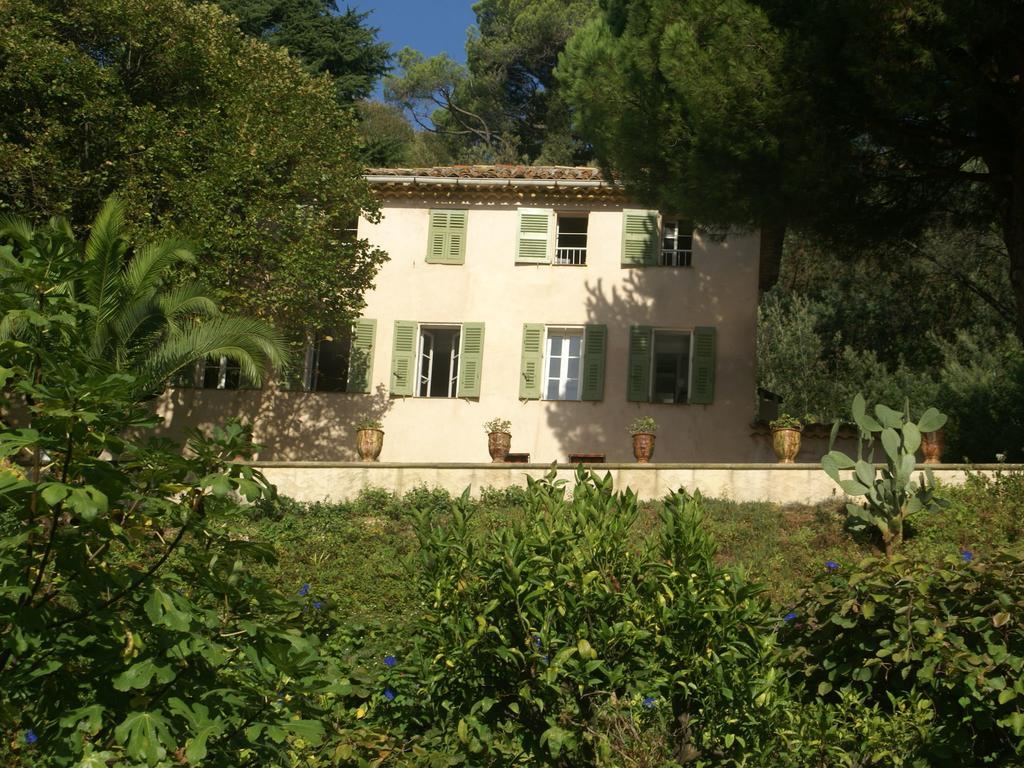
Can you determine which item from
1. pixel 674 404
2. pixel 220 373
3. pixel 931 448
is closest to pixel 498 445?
pixel 674 404

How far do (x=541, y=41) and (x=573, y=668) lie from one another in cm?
4415

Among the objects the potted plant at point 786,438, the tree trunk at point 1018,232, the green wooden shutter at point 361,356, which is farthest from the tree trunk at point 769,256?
the green wooden shutter at point 361,356

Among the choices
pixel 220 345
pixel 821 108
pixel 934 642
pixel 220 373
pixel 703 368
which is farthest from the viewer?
pixel 220 373

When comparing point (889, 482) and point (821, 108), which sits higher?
point (821, 108)

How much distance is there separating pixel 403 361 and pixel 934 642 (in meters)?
18.0

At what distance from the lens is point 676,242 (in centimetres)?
2356

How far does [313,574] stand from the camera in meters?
14.9

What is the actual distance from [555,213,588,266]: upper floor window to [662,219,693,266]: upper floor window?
1.50 m

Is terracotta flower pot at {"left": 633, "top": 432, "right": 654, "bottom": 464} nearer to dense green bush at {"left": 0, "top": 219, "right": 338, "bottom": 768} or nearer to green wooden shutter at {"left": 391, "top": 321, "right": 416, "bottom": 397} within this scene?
green wooden shutter at {"left": 391, "top": 321, "right": 416, "bottom": 397}

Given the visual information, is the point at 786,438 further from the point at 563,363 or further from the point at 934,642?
the point at 934,642

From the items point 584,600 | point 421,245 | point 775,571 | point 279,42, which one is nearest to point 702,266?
point 421,245

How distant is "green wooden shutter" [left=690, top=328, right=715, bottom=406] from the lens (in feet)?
73.9

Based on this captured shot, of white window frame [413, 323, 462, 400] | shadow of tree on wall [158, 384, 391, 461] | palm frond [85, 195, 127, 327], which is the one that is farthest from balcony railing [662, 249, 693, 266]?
palm frond [85, 195, 127, 327]

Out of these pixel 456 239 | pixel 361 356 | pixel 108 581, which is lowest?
pixel 108 581
